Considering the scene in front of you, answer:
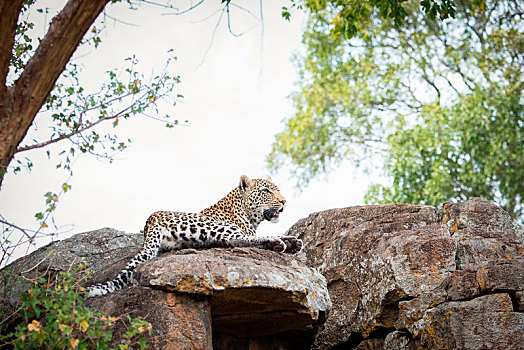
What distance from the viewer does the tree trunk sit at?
18.4 ft

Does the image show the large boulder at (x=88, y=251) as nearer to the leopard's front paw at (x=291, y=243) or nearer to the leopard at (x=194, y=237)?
the leopard at (x=194, y=237)

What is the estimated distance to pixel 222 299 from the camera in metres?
8.11

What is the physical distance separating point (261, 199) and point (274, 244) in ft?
7.32

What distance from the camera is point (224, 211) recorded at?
37.2 ft

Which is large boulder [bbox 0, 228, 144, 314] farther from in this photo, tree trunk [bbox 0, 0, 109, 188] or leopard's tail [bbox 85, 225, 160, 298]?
tree trunk [bbox 0, 0, 109, 188]

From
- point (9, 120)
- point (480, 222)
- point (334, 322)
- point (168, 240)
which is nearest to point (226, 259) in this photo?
point (168, 240)

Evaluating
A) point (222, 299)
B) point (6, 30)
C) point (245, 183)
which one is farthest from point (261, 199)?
point (6, 30)

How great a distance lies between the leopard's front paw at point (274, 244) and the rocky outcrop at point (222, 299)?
0.82ft

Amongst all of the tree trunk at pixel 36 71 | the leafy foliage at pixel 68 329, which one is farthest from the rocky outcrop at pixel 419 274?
the tree trunk at pixel 36 71

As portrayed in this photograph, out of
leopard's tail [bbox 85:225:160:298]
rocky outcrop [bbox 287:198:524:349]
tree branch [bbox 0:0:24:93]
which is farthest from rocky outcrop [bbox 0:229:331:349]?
tree branch [bbox 0:0:24:93]

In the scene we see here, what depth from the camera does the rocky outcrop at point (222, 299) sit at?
755cm

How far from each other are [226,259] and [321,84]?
63.0 ft

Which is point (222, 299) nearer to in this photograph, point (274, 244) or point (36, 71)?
point (274, 244)

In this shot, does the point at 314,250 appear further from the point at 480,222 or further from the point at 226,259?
the point at 226,259
